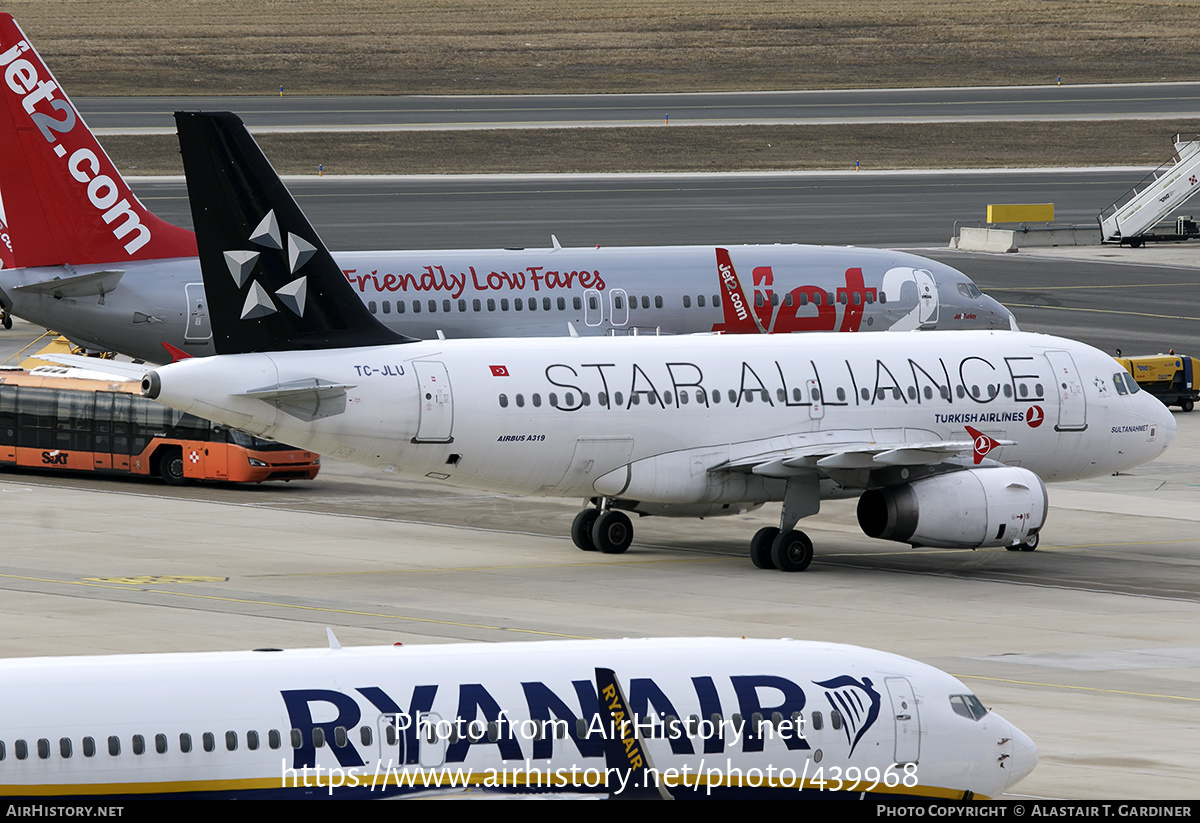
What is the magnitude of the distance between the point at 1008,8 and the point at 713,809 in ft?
589

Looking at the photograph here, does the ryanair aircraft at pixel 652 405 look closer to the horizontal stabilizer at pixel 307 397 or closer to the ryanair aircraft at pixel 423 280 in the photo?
the horizontal stabilizer at pixel 307 397

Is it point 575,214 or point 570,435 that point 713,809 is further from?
point 575,214

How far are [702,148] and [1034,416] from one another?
98.9 metres

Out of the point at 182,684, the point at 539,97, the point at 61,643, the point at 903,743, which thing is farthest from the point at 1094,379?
the point at 539,97

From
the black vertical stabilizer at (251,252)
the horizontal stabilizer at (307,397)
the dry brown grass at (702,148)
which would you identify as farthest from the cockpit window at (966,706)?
the dry brown grass at (702,148)

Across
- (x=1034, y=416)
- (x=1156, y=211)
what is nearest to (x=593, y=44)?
(x=1156, y=211)

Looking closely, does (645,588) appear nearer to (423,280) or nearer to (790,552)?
(790,552)

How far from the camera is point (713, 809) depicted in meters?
16.8

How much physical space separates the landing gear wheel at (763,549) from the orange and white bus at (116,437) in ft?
54.0

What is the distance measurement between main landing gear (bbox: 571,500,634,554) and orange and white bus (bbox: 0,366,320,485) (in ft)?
40.9

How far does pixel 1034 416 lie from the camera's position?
1666 inches

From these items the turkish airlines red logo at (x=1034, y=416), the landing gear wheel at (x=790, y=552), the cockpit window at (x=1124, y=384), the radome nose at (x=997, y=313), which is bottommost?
the landing gear wheel at (x=790, y=552)

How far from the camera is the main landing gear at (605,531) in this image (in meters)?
42.3

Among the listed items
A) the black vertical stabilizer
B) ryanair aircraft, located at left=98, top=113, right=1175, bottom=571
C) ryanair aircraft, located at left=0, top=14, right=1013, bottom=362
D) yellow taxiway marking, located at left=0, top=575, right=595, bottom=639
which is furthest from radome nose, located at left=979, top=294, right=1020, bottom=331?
yellow taxiway marking, located at left=0, top=575, right=595, bottom=639
